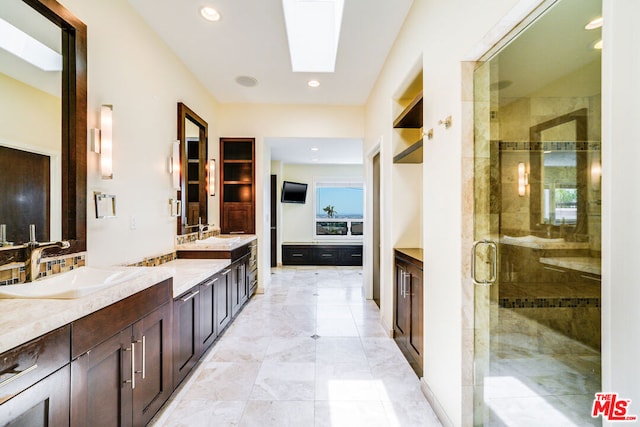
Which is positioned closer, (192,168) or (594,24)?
(594,24)

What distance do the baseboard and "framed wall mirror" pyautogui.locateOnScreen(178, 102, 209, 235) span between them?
288 cm

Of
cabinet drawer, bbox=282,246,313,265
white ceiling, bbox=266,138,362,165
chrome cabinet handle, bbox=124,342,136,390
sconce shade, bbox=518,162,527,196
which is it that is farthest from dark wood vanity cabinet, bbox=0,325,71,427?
cabinet drawer, bbox=282,246,313,265

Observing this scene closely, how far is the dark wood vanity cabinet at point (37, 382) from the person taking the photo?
0.91 m

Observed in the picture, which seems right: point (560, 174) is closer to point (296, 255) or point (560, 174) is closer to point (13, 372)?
point (13, 372)

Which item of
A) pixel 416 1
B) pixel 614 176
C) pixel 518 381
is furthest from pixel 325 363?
pixel 416 1

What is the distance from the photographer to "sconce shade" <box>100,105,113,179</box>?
205 centimetres

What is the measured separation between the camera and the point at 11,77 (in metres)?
1.47

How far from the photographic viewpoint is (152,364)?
1.72 meters

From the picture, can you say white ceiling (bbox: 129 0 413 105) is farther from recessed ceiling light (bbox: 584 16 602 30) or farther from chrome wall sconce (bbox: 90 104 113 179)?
recessed ceiling light (bbox: 584 16 602 30)

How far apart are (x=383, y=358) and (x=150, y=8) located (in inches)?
148

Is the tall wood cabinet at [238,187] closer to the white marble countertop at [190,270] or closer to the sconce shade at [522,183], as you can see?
the white marble countertop at [190,270]

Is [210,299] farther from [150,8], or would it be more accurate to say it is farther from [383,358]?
[150,8]

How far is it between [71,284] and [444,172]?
92.9 inches

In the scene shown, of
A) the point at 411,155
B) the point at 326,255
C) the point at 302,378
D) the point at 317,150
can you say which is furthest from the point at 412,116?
the point at 326,255
